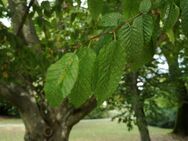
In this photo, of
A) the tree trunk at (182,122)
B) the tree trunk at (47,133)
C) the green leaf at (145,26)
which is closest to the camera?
the green leaf at (145,26)

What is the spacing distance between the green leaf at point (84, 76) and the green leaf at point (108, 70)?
0.02m

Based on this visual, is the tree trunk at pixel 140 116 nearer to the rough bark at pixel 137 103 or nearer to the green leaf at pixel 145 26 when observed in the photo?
the rough bark at pixel 137 103

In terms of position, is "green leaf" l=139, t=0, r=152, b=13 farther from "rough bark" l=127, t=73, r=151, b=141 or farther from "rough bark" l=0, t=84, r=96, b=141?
"rough bark" l=127, t=73, r=151, b=141

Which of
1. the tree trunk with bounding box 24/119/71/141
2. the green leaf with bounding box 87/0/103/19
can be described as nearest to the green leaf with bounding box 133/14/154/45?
the green leaf with bounding box 87/0/103/19

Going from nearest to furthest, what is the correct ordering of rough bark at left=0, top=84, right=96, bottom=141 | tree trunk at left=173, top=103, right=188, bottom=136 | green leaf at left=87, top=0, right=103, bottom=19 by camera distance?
green leaf at left=87, top=0, right=103, bottom=19 < rough bark at left=0, top=84, right=96, bottom=141 < tree trunk at left=173, top=103, right=188, bottom=136

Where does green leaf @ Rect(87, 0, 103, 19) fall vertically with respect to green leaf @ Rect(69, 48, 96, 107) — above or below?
above

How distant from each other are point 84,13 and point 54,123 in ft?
8.80

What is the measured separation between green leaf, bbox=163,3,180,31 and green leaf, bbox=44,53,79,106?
1.07 feet

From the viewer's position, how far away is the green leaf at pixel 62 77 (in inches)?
44.8

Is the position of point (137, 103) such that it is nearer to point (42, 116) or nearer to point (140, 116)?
point (140, 116)

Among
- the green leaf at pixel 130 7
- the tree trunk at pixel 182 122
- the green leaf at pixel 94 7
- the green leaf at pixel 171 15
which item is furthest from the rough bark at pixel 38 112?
the tree trunk at pixel 182 122

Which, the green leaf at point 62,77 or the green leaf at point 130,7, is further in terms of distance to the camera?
the green leaf at point 130,7

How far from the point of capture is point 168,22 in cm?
133

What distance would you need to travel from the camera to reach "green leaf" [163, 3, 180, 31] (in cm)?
131
